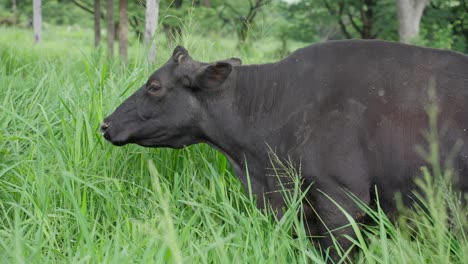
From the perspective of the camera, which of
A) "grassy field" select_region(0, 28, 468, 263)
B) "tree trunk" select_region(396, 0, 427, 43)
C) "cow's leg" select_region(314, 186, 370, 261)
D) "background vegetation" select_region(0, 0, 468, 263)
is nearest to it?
"background vegetation" select_region(0, 0, 468, 263)

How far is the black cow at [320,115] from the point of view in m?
3.61

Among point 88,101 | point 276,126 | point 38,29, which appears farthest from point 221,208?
point 38,29

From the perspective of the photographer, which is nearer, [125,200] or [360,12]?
[125,200]

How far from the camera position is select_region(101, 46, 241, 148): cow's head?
4.16m

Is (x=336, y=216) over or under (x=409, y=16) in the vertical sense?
under

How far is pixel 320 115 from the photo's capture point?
3734mm

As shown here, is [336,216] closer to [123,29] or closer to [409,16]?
[123,29]

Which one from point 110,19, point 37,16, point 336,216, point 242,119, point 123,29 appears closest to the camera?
point 336,216

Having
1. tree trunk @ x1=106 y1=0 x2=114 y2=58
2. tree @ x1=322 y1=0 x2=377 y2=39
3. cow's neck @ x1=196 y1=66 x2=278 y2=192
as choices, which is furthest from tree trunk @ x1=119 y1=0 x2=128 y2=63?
tree @ x1=322 y1=0 x2=377 y2=39

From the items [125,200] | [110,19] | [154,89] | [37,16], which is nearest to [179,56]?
[154,89]

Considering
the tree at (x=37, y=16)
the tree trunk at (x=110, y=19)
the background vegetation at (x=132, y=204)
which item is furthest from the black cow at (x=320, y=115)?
the tree at (x=37, y=16)

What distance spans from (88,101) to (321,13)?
15410 millimetres

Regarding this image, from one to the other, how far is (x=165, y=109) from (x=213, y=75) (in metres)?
0.41

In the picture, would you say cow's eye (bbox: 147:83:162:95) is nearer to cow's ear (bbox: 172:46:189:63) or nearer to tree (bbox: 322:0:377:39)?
cow's ear (bbox: 172:46:189:63)
